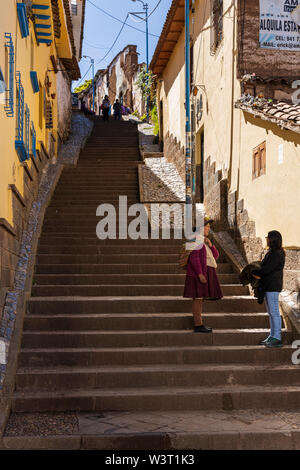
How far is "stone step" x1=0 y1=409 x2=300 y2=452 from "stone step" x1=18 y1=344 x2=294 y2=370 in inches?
36.8

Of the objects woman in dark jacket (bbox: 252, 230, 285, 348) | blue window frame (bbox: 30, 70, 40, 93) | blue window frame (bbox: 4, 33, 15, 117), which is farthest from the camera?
blue window frame (bbox: 30, 70, 40, 93)

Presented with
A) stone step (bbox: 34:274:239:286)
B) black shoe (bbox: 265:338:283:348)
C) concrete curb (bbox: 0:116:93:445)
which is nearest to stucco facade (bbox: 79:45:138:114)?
concrete curb (bbox: 0:116:93:445)

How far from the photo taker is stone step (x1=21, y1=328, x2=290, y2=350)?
6891 mm

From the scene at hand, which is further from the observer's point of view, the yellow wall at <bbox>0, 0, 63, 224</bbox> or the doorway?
the doorway

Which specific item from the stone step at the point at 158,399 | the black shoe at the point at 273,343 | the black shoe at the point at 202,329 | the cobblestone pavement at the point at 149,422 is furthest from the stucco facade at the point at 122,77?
the cobblestone pavement at the point at 149,422

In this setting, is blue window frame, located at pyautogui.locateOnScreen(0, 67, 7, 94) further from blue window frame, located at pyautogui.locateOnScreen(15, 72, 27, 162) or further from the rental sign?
the rental sign

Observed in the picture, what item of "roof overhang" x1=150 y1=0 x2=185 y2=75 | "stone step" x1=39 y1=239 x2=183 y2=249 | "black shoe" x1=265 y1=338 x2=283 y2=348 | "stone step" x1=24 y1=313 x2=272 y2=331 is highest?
"roof overhang" x1=150 y1=0 x2=185 y2=75

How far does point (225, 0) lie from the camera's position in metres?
11.6

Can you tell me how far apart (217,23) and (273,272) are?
800cm

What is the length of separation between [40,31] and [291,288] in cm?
856

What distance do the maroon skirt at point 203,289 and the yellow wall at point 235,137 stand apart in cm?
129

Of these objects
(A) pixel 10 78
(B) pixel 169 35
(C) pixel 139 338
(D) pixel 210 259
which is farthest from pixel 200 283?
(B) pixel 169 35

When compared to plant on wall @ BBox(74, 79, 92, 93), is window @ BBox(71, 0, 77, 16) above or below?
below

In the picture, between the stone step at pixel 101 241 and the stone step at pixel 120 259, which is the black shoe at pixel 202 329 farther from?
the stone step at pixel 101 241
